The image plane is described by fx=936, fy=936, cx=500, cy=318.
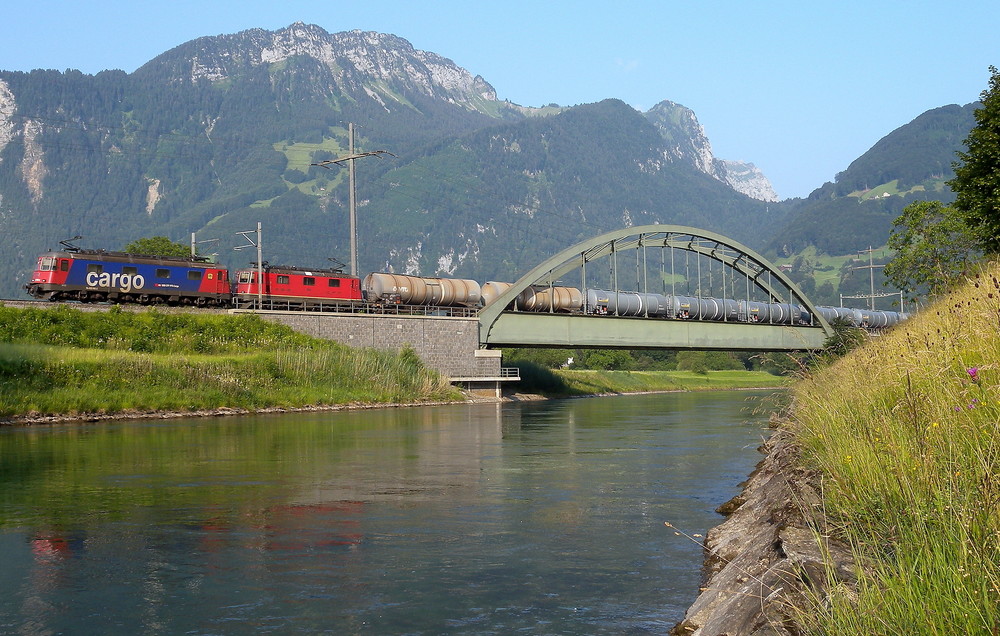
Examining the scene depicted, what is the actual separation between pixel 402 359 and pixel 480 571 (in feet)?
151

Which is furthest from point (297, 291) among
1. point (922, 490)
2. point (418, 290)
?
point (922, 490)

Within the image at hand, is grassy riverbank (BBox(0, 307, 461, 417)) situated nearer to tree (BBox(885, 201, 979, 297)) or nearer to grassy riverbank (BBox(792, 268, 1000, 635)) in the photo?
tree (BBox(885, 201, 979, 297))

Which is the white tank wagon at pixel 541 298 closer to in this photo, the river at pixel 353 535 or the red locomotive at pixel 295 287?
the red locomotive at pixel 295 287

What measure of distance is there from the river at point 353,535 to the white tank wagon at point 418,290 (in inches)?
1316

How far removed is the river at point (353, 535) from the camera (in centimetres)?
1002

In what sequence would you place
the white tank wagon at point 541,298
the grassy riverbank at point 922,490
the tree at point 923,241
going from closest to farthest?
1. the grassy riverbank at point 922,490
2. the tree at point 923,241
3. the white tank wagon at point 541,298

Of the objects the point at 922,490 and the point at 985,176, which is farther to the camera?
the point at 985,176

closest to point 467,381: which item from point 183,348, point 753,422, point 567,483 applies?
point 183,348

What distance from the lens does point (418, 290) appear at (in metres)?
63.5

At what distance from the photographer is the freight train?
50188 millimetres

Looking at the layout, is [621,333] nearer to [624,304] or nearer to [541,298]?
[624,304]

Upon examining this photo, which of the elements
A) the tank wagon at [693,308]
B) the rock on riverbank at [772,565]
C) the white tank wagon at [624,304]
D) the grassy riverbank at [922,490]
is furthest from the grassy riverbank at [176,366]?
the grassy riverbank at [922,490]

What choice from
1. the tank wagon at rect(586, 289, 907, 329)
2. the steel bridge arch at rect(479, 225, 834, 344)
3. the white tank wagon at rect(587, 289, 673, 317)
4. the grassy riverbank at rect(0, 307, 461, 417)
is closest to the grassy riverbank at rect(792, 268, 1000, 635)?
the grassy riverbank at rect(0, 307, 461, 417)

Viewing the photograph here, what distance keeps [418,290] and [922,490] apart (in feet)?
189
